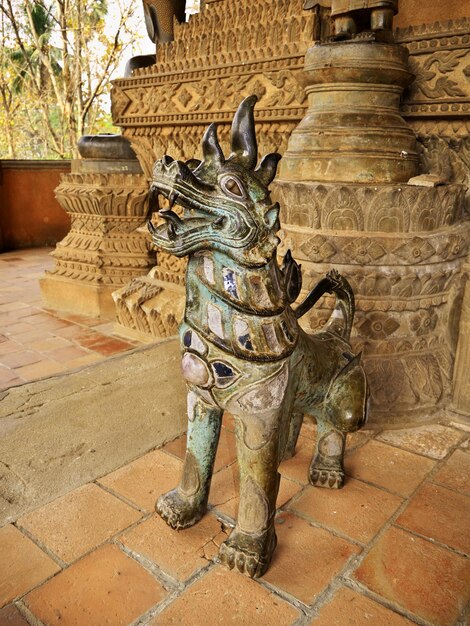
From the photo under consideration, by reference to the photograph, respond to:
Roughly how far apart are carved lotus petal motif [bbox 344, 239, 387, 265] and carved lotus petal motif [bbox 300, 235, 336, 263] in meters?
0.07

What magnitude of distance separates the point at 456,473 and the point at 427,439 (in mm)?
261

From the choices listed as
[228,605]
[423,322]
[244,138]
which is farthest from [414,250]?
[228,605]

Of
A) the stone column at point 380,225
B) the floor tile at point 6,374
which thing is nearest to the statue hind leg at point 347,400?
the stone column at point 380,225

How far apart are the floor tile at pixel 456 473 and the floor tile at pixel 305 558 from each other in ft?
1.80

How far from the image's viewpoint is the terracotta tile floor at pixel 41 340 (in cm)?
Result: 376

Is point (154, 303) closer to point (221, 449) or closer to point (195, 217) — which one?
point (221, 449)

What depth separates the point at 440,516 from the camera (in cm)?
171

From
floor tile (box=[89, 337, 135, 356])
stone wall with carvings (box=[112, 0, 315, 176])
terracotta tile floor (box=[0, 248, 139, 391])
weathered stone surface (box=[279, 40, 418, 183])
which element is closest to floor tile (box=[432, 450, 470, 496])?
weathered stone surface (box=[279, 40, 418, 183])

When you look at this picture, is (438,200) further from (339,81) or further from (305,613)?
(305,613)

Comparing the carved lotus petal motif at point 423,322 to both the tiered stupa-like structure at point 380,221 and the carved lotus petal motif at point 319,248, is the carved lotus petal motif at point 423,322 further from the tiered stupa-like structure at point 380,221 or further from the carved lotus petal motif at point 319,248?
the carved lotus petal motif at point 319,248

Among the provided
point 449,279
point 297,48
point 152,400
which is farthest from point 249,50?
point 152,400

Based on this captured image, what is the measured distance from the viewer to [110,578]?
1.43 m

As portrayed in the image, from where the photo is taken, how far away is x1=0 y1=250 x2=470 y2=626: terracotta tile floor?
52.3 inches

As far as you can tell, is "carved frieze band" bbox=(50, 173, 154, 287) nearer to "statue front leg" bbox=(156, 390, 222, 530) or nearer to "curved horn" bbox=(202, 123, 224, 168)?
"statue front leg" bbox=(156, 390, 222, 530)
